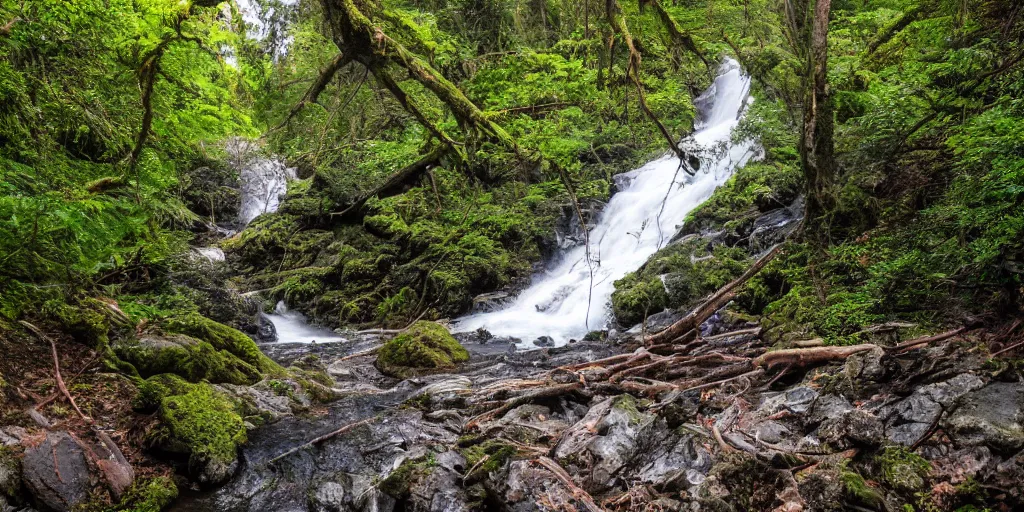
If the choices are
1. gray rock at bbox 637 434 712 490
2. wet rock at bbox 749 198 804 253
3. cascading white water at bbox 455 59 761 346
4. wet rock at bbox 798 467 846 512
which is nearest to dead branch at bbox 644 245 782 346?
wet rock at bbox 749 198 804 253

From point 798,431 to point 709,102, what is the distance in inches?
717

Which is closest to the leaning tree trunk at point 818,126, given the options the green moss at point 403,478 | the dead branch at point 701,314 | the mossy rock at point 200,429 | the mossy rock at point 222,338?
the dead branch at point 701,314

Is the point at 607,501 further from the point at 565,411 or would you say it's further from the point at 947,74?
the point at 947,74

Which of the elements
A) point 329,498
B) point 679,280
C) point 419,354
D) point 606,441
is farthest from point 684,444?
point 679,280

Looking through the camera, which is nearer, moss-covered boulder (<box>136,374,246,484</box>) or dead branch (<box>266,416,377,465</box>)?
moss-covered boulder (<box>136,374,246,484</box>)

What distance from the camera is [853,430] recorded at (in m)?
3.03

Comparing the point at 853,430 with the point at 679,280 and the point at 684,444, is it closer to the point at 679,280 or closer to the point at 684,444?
the point at 684,444

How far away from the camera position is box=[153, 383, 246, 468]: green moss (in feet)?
13.4

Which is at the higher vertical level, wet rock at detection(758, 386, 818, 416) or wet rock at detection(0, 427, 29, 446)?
wet rock at detection(0, 427, 29, 446)

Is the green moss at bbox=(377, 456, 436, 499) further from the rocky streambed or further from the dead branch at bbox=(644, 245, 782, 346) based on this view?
the dead branch at bbox=(644, 245, 782, 346)

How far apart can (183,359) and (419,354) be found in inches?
137

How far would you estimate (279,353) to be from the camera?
1011 centimetres

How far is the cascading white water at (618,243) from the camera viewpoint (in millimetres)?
12266

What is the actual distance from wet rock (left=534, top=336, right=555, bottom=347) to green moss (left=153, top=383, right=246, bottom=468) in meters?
6.44
